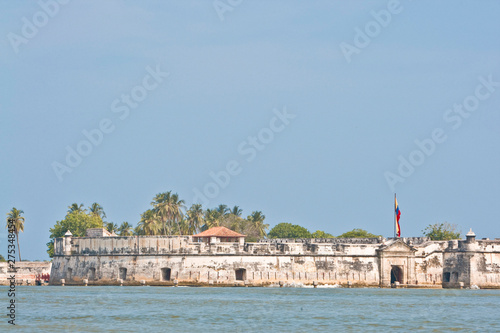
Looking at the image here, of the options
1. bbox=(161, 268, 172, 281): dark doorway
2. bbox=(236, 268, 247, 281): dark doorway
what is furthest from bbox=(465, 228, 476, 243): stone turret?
bbox=(161, 268, 172, 281): dark doorway

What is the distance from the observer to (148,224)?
8150cm

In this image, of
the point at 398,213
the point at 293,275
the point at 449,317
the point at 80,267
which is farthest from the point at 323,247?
the point at 449,317

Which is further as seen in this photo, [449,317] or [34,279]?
[34,279]

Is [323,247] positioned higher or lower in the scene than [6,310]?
higher

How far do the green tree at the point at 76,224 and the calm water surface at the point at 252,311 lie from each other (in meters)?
25.3

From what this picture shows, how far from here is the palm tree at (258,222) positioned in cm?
9826

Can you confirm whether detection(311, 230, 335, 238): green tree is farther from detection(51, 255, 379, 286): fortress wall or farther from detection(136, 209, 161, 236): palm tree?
detection(51, 255, 379, 286): fortress wall

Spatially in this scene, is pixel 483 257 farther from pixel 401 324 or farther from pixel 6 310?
pixel 6 310

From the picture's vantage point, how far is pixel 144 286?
64.0 meters

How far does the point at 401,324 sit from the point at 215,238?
103 feet

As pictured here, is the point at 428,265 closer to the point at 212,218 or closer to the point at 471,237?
the point at 471,237

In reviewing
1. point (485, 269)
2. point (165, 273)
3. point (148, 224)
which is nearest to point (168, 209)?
point (148, 224)

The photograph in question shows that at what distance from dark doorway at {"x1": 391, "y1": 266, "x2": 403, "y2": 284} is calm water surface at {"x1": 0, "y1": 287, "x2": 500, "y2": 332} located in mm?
7112

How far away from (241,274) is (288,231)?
38361 millimetres
